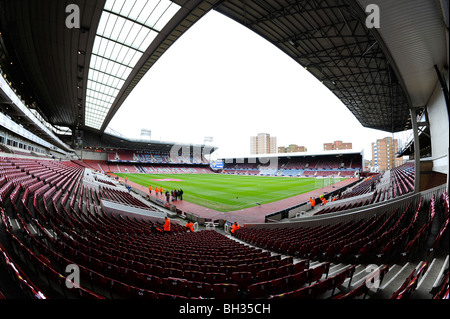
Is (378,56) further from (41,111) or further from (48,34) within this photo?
(41,111)

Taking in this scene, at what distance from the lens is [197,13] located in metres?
11.8

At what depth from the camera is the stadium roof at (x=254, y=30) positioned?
7.61 meters

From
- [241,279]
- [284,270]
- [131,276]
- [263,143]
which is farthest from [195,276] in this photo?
[263,143]

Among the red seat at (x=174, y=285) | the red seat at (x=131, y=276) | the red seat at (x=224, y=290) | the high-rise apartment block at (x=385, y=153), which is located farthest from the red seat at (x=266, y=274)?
the high-rise apartment block at (x=385, y=153)

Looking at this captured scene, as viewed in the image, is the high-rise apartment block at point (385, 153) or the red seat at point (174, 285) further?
the high-rise apartment block at point (385, 153)

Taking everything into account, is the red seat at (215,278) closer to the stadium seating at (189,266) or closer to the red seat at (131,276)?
the stadium seating at (189,266)

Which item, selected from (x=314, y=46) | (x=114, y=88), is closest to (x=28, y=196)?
(x=114, y=88)

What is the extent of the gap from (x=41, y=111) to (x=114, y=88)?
3215cm

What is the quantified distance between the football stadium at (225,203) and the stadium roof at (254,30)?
3.6 inches

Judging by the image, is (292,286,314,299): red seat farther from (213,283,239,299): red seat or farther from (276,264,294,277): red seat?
(276,264,294,277): red seat

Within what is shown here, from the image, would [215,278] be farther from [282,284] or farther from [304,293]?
[304,293]

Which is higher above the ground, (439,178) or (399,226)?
(439,178)

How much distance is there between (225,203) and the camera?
23531mm
